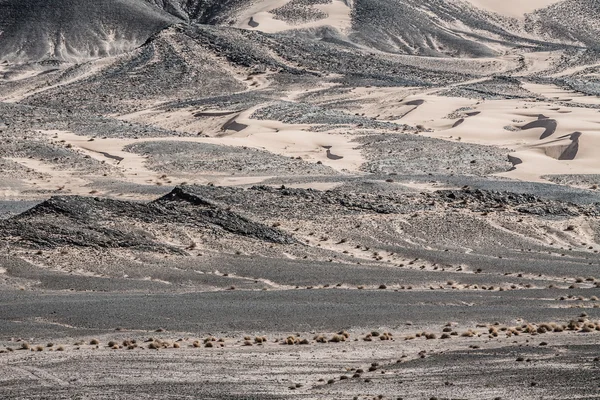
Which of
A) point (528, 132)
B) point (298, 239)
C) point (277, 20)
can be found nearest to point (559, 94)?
point (528, 132)

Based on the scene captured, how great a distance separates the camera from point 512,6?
15388cm

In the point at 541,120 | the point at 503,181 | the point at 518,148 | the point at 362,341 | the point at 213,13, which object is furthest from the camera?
the point at 213,13

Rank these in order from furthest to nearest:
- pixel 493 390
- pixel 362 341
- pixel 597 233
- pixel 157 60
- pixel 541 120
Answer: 1. pixel 157 60
2. pixel 541 120
3. pixel 597 233
4. pixel 362 341
5. pixel 493 390

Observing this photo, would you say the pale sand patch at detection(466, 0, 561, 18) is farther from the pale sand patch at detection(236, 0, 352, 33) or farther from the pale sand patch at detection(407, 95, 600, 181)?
the pale sand patch at detection(407, 95, 600, 181)

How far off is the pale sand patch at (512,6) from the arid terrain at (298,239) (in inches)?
2087

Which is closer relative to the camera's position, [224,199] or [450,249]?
[450,249]

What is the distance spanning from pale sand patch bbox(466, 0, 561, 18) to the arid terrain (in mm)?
52998

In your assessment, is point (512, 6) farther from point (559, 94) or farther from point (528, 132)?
point (528, 132)

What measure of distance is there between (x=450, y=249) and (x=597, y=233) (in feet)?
20.2

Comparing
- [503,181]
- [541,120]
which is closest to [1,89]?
[541,120]

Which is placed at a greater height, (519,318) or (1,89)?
(519,318)

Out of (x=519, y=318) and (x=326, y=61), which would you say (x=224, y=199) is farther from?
(x=326, y=61)

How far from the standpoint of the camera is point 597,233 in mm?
41719

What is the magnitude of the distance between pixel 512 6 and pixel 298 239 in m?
121
